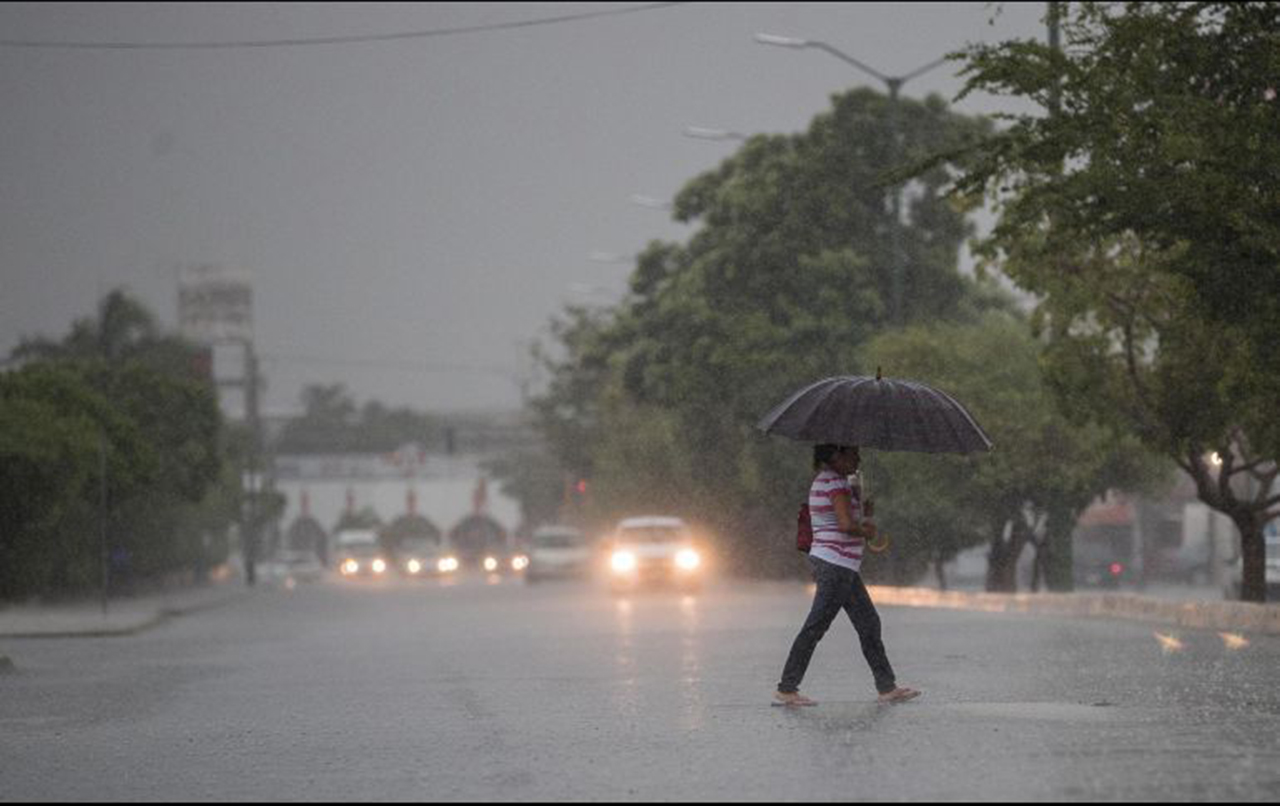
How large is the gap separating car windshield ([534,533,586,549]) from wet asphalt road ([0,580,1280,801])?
43915 millimetres

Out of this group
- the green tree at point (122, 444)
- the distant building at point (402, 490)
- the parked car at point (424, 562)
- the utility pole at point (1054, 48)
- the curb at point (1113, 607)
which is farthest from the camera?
the distant building at point (402, 490)

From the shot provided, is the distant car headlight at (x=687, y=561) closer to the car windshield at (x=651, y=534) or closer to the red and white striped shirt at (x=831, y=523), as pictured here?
the car windshield at (x=651, y=534)

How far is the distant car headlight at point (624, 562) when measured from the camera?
5438cm

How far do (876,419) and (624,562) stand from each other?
3817 cm

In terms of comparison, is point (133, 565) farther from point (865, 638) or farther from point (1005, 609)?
point (865, 638)

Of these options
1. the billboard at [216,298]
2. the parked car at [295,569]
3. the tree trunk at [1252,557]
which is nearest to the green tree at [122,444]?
the parked car at [295,569]

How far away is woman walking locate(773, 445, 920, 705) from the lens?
16.2 metres

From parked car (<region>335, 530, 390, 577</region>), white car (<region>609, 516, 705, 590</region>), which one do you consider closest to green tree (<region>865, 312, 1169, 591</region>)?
white car (<region>609, 516, 705, 590</region>)

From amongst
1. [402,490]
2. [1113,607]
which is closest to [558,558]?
[1113,607]

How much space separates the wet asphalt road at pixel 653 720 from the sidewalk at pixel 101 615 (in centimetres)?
797

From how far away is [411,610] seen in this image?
4728 centimetres

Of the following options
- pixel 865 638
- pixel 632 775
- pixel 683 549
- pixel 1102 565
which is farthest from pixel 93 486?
pixel 632 775

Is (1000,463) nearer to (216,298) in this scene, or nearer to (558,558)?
(558,558)

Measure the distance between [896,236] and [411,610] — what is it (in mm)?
11449
